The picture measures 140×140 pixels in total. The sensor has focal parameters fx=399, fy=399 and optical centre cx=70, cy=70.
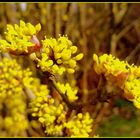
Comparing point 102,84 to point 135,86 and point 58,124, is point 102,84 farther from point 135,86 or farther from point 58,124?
point 58,124

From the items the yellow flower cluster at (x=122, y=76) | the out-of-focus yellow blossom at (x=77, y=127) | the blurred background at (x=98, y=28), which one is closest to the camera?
the yellow flower cluster at (x=122, y=76)

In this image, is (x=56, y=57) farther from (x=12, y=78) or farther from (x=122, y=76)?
(x=12, y=78)

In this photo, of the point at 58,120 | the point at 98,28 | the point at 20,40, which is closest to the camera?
the point at 20,40

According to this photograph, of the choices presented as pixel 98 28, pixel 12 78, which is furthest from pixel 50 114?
pixel 98 28

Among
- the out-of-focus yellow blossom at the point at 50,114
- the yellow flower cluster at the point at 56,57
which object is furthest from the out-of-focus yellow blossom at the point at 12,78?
the yellow flower cluster at the point at 56,57

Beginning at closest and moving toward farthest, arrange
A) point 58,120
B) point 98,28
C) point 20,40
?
point 20,40 → point 58,120 → point 98,28

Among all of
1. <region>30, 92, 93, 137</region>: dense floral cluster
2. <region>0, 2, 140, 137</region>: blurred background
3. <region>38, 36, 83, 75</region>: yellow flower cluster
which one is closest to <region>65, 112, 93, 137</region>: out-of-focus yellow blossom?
<region>30, 92, 93, 137</region>: dense floral cluster

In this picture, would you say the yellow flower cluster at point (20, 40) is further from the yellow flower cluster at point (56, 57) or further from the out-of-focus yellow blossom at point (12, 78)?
the out-of-focus yellow blossom at point (12, 78)
